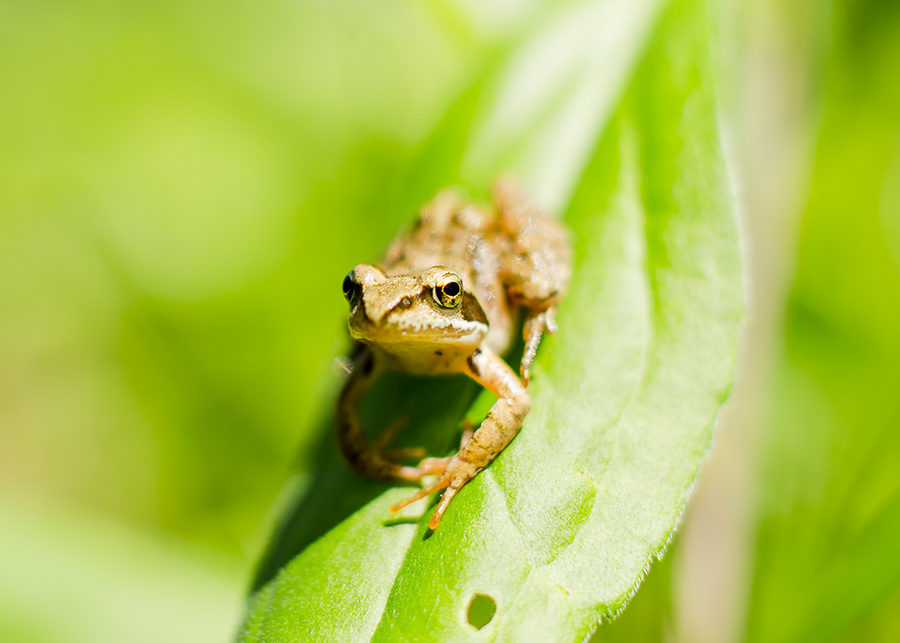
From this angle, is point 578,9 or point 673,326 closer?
point 673,326

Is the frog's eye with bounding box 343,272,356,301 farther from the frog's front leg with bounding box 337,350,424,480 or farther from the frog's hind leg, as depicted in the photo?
the frog's hind leg

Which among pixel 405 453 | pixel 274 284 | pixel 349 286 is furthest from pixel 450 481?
pixel 274 284

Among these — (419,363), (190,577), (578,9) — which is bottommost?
(190,577)

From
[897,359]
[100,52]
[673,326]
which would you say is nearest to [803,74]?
[897,359]

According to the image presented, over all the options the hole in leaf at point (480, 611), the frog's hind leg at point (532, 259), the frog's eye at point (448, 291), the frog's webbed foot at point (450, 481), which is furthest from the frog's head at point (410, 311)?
the hole in leaf at point (480, 611)

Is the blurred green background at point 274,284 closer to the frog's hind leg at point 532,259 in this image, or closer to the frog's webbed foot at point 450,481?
the frog's hind leg at point 532,259

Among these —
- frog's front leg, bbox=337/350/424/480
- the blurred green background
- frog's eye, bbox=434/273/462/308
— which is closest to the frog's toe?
frog's front leg, bbox=337/350/424/480

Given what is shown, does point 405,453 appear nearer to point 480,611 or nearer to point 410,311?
point 410,311

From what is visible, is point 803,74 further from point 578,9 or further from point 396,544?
point 396,544
